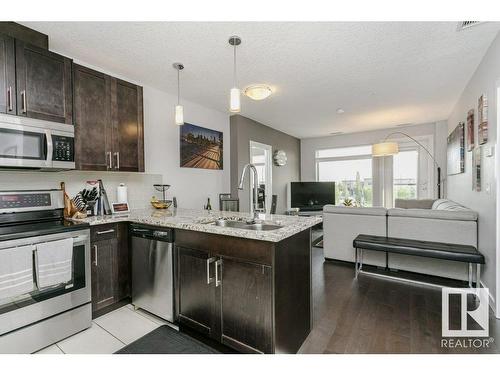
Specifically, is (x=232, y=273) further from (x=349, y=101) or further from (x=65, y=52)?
(x=349, y=101)

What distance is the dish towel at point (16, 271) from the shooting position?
1.59 metres

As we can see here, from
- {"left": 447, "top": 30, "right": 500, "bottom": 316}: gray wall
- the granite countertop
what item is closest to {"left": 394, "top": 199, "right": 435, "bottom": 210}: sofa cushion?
{"left": 447, "top": 30, "right": 500, "bottom": 316}: gray wall

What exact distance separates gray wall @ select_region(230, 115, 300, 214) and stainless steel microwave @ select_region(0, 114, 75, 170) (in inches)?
109

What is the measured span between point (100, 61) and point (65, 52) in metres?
0.30

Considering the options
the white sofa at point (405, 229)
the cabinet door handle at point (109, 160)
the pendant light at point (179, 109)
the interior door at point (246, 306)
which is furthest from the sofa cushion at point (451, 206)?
the cabinet door handle at point (109, 160)

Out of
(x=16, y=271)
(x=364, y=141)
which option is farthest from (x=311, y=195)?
(x=16, y=271)

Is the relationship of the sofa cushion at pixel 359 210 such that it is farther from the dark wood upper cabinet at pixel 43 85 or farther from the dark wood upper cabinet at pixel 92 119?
the dark wood upper cabinet at pixel 43 85

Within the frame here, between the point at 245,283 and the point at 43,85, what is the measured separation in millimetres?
2312

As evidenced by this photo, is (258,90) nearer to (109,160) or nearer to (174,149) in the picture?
(174,149)

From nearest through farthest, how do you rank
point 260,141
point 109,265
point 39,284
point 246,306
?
1. point 246,306
2. point 39,284
3. point 109,265
4. point 260,141

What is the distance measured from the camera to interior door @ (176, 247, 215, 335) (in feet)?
6.03

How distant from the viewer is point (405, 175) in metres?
6.11

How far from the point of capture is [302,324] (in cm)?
187

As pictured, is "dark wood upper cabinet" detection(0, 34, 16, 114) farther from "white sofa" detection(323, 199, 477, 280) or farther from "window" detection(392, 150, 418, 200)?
"window" detection(392, 150, 418, 200)
